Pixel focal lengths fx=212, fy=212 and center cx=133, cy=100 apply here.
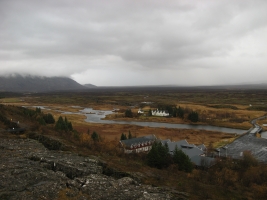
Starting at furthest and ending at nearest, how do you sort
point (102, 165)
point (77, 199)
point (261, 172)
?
point (261, 172), point (102, 165), point (77, 199)

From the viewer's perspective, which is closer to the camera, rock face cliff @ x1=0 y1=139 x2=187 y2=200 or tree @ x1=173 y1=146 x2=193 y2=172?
rock face cliff @ x1=0 y1=139 x2=187 y2=200

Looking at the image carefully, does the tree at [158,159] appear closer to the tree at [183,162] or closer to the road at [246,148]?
the tree at [183,162]

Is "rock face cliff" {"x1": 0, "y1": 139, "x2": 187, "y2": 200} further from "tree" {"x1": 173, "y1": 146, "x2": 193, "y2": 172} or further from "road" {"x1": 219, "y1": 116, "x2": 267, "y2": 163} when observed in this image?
"road" {"x1": 219, "y1": 116, "x2": 267, "y2": 163}

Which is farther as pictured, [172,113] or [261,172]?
[172,113]

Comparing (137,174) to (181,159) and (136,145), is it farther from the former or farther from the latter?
(136,145)

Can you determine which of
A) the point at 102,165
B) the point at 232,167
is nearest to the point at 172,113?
the point at 232,167

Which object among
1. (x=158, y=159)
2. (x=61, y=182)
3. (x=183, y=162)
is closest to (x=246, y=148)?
(x=183, y=162)

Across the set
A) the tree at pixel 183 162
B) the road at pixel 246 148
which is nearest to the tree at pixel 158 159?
the tree at pixel 183 162

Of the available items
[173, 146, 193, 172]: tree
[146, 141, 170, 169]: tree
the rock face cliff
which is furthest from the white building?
the rock face cliff
